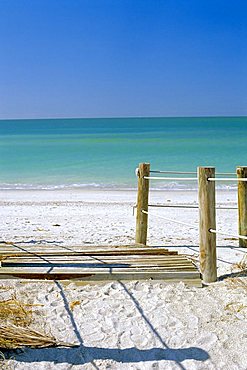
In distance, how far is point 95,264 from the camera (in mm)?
4621

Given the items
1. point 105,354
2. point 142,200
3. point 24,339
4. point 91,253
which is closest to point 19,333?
point 24,339

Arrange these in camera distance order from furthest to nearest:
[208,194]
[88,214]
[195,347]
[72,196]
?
1. [72,196]
2. [88,214]
3. [208,194]
4. [195,347]

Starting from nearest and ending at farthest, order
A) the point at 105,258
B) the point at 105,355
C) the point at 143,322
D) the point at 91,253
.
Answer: the point at 105,355 < the point at 143,322 < the point at 105,258 < the point at 91,253

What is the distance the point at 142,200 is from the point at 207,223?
5.40 feet

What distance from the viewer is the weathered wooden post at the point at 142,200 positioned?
5.95 meters

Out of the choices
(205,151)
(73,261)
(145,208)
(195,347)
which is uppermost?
(205,151)

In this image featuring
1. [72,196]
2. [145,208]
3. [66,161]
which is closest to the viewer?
[145,208]

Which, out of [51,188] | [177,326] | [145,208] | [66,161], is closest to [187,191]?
[51,188]

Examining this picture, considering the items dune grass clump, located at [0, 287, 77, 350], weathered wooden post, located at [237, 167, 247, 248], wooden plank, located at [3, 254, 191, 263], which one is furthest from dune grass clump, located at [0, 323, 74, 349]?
weathered wooden post, located at [237, 167, 247, 248]

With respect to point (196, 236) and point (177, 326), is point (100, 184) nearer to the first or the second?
point (196, 236)

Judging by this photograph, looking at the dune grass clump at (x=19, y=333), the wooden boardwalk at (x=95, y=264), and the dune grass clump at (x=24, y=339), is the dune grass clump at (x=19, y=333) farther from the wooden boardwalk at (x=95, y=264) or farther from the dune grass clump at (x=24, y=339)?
the wooden boardwalk at (x=95, y=264)

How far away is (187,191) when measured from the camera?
15.3 metres

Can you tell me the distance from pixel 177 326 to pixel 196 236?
12.7 ft

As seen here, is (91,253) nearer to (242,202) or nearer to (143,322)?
(143,322)
